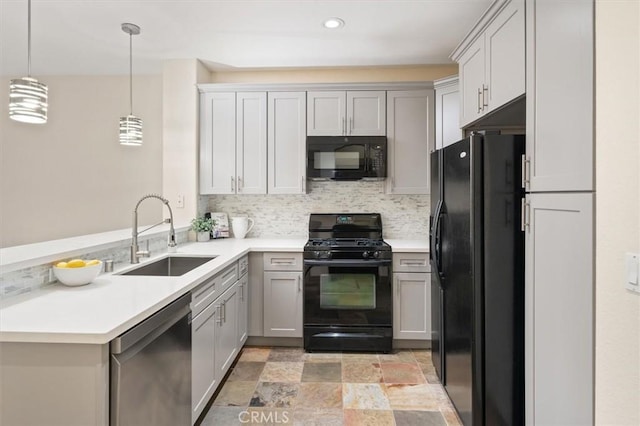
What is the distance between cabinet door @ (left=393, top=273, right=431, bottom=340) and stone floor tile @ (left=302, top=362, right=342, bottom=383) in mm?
629

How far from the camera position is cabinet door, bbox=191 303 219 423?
5.86ft

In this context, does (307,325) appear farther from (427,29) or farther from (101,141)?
(101,141)

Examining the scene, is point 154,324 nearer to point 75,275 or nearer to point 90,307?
point 90,307

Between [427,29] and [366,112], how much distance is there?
2.80ft

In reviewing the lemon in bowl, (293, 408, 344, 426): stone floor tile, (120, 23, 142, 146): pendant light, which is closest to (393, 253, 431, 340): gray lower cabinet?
(293, 408, 344, 426): stone floor tile

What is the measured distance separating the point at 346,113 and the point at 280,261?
5.11 feet

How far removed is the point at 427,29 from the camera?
2.66 m

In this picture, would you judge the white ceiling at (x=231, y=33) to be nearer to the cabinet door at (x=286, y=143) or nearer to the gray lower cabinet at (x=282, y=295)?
the cabinet door at (x=286, y=143)

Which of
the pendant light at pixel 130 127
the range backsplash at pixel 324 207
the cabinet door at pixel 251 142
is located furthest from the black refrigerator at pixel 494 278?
the pendant light at pixel 130 127

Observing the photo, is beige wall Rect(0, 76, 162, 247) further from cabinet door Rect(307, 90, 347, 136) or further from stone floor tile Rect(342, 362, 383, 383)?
stone floor tile Rect(342, 362, 383, 383)

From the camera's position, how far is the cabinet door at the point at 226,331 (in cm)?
219
